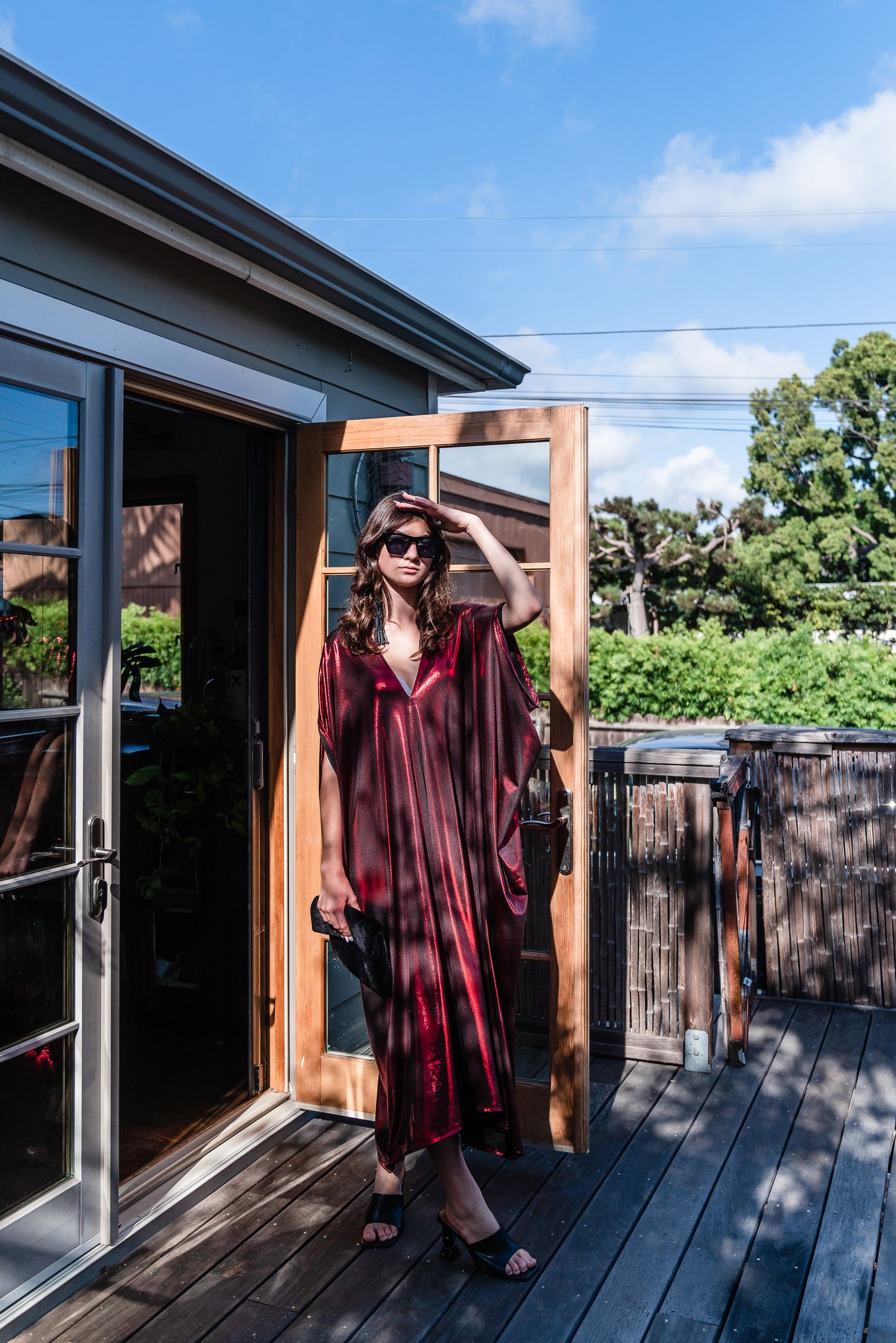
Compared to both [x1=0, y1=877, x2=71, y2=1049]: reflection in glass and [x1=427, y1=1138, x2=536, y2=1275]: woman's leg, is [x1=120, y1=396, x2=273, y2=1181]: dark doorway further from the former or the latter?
[x1=427, y1=1138, x2=536, y2=1275]: woman's leg

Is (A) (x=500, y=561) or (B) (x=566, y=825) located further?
(B) (x=566, y=825)

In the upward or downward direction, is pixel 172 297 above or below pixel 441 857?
above

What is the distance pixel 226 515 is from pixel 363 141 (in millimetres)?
25068

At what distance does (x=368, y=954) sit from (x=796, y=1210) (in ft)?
4.06

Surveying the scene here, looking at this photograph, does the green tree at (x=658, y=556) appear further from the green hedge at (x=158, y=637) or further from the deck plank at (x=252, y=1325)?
the deck plank at (x=252, y=1325)

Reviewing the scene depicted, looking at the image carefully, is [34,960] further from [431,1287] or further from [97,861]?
[431,1287]

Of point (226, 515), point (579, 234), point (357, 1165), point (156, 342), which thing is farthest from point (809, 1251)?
point (579, 234)

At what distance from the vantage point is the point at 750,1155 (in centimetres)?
284

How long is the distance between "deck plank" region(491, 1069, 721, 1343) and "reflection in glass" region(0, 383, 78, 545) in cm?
190

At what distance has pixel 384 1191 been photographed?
2.51 metres

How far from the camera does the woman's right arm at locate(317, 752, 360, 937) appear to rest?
246 cm

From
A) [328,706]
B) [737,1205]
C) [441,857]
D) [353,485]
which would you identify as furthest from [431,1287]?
[353,485]

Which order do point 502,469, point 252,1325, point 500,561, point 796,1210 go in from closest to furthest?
point 252,1325
point 500,561
point 796,1210
point 502,469

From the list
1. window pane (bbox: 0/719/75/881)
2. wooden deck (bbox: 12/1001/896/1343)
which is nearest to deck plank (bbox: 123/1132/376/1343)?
wooden deck (bbox: 12/1001/896/1343)
